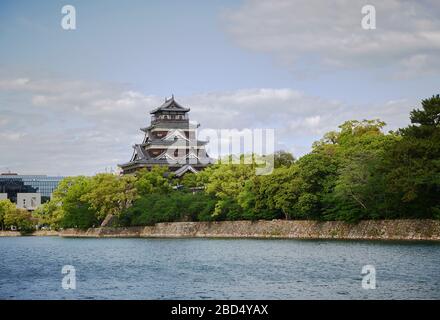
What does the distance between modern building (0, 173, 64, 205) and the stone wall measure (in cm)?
6969

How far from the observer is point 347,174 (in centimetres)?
4438

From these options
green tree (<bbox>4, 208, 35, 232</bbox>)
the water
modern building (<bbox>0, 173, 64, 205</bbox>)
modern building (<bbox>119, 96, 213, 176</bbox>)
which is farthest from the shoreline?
modern building (<bbox>0, 173, 64, 205</bbox>)

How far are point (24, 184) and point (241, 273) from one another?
145 metres

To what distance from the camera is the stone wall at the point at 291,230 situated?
41.2 m

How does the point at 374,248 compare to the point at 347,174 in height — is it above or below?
below

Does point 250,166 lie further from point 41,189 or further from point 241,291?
point 41,189

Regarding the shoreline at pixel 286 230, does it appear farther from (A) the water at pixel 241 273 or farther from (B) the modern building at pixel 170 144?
(B) the modern building at pixel 170 144

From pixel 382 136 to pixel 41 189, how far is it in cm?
14177

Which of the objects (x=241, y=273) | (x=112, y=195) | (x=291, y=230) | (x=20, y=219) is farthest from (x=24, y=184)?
(x=241, y=273)

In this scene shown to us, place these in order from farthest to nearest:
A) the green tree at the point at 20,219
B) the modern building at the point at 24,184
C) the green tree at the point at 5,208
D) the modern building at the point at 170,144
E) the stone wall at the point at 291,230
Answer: the modern building at the point at 24,184, the green tree at the point at 5,208, the green tree at the point at 20,219, the modern building at the point at 170,144, the stone wall at the point at 291,230

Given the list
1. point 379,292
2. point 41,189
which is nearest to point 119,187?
point 379,292

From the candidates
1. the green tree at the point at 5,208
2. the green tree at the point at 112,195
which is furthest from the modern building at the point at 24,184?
the green tree at the point at 112,195

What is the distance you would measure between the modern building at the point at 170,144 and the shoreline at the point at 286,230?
42.9ft

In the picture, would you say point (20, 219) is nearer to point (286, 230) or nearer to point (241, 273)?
point (286, 230)
